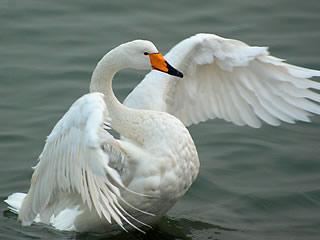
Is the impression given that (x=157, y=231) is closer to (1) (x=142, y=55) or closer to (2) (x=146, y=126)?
(2) (x=146, y=126)

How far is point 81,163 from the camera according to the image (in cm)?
486

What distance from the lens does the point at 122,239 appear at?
6.19m

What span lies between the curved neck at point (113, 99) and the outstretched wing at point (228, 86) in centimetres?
81

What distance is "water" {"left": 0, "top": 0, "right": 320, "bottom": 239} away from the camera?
670 cm

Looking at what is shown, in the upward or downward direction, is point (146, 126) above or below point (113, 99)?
below

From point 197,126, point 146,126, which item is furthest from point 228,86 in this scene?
point 146,126

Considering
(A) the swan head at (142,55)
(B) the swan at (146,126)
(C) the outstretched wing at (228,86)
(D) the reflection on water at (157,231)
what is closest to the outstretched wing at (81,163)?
(B) the swan at (146,126)

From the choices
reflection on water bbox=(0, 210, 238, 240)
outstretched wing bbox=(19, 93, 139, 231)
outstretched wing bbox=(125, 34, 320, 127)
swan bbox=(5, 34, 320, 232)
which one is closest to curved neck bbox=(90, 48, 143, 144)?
swan bbox=(5, 34, 320, 232)

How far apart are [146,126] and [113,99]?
0.42m

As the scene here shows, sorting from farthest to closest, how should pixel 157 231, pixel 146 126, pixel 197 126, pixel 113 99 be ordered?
1. pixel 197 126
2. pixel 157 231
3. pixel 113 99
4. pixel 146 126

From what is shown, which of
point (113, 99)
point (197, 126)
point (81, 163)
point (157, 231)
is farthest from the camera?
point (197, 126)

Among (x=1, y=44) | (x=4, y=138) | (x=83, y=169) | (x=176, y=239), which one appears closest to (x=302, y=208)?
(x=176, y=239)

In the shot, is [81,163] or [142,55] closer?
[81,163]

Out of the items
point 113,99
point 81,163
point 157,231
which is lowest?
point 157,231
